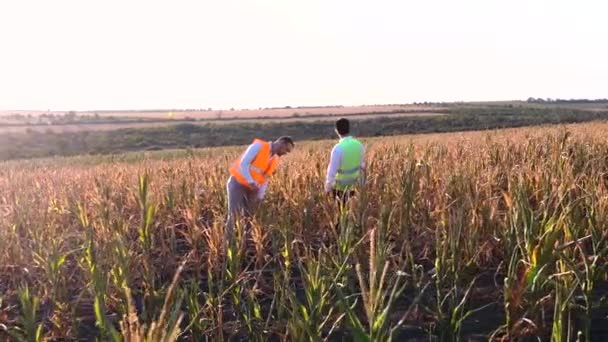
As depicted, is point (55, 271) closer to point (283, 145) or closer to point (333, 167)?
point (283, 145)

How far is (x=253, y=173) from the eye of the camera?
6.64 metres

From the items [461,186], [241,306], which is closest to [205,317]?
[241,306]

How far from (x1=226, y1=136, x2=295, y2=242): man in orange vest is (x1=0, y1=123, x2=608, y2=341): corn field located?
267 millimetres

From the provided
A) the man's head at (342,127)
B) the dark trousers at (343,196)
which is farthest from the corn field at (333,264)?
the man's head at (342,127)

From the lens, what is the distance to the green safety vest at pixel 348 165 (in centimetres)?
672

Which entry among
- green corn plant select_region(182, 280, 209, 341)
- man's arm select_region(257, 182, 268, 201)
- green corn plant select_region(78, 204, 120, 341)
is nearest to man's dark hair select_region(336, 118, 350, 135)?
man's arm select_region(257, 182, 268, 201)

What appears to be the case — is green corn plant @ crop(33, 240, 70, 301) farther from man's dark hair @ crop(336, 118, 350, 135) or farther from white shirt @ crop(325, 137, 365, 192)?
man's dark hair @ crop(336, 118, 350, 135)

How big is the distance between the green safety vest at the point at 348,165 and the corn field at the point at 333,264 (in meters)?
0.27

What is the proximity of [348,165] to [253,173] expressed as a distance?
101 centimetres

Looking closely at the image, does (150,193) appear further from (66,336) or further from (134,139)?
(134,139)

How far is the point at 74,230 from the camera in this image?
20.6ft

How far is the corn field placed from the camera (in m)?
3.33

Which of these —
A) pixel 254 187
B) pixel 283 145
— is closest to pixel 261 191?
pixel 254 187

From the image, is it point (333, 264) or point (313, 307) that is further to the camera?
point (333, 264)
